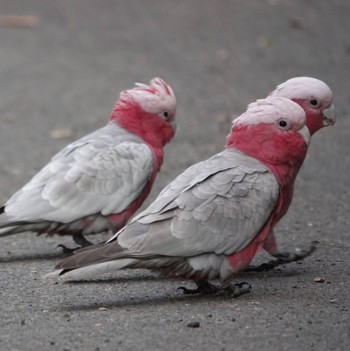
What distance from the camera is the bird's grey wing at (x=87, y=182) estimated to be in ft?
19.5

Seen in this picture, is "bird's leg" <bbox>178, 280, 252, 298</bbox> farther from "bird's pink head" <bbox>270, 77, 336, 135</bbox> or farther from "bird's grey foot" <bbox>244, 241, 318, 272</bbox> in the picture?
"bird's pink head" <bbox>270, 77, 336, 135</bbox>

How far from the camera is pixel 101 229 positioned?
614cm

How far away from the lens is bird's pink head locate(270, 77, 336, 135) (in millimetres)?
5961

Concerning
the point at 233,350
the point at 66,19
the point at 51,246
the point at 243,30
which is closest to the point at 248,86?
the point at 243,30

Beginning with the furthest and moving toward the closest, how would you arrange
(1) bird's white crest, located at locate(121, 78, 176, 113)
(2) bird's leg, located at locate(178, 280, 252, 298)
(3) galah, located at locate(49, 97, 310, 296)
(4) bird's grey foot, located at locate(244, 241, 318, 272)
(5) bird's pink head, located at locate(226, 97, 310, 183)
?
1. (1) bird's white crest, located at locate(121, 78, 176, 113)
2. (4) bird's grey foot, located at locate(244, 241, 318, 272)
3. (5) bird's pink head, located at locate(226, 97, 310, 183)
4. (2) bird's leg, located at locate(178, 280, 252, 298)
5. (3) galah, located at locate(49, 97, 310, 296)

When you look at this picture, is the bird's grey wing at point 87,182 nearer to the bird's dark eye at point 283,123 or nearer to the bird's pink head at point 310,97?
the bird's pink head at point 310,97

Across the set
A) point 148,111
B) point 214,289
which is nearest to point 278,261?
point 214,289

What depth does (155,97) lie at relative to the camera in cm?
640

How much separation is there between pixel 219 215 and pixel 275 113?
Answer: 720 millimetres

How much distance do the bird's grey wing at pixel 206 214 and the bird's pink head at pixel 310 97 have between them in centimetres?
84

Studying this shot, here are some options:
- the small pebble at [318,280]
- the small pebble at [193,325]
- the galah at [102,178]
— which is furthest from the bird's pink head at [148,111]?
the small pebble at [193,325]

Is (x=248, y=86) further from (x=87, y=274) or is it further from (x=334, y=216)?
(x=87, y=274)

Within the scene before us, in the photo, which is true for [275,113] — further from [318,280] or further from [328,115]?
[318,280]

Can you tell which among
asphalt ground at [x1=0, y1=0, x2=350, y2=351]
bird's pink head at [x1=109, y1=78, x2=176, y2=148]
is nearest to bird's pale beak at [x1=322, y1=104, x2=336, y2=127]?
asphalt ground at [x1=0, y1=0, x2=350, y2=351]
